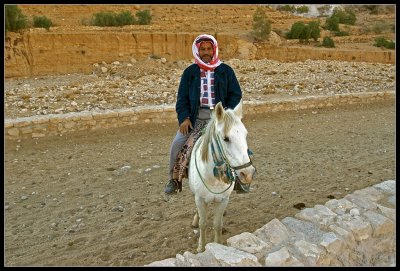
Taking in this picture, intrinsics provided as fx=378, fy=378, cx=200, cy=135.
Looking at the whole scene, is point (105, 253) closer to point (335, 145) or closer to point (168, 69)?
point (335, 145)

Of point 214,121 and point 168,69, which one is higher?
point 214,121

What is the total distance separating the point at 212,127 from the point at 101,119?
5.93 metres

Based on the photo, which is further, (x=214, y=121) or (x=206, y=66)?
(x=206, y=66)

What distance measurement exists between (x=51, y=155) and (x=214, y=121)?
5.14 meters

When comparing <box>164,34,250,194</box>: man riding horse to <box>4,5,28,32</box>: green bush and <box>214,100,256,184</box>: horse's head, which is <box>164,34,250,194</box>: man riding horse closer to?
<box>214,100,256,184</box>: horse's head

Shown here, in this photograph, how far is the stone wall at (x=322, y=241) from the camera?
3125 millimetres

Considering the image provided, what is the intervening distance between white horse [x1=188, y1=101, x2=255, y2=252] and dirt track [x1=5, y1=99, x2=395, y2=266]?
30.7 inches

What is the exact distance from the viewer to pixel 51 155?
7.33 metres

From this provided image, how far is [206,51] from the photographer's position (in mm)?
3846

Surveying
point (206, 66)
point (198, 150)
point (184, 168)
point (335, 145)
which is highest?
point (206, 66)

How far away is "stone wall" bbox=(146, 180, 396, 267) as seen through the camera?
312cm

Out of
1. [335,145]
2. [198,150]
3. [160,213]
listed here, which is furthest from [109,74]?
[198,150]

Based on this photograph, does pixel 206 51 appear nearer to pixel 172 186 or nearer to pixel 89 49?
pixel 172 186

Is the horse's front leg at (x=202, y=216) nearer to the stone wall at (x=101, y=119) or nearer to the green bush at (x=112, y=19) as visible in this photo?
the stone wall at (x=101, y=119)
